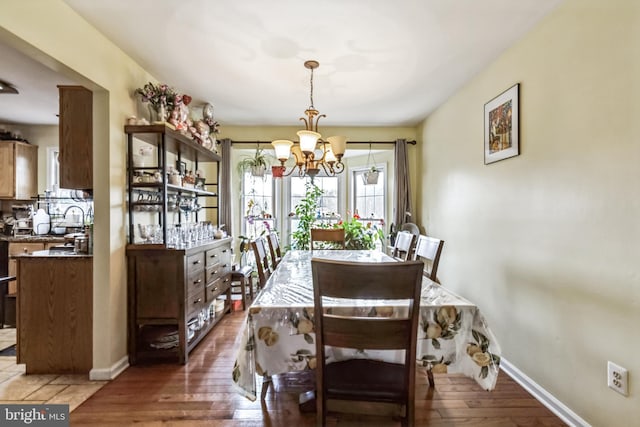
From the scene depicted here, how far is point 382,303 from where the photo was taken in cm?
144

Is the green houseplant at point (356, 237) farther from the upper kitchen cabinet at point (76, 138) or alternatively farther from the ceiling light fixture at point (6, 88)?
the ceiling light fixture at point (6, 88)

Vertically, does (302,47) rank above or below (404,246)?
above

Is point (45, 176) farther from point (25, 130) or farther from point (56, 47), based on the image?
point (56, 47)

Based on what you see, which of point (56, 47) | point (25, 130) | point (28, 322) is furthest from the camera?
point (25, 130)

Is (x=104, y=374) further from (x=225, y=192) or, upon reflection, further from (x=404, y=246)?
(x=404, y=246)

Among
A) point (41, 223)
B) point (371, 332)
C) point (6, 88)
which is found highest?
point (6, 88)

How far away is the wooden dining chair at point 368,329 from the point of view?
1159 millimetres

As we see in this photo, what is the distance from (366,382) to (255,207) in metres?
4.00

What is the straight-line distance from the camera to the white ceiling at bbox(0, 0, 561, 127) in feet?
6.03

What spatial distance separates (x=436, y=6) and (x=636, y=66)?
1.02 metres

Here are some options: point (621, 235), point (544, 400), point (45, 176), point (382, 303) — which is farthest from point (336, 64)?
point (45, 176)

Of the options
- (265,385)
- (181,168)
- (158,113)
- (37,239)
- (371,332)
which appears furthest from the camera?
(37,239)

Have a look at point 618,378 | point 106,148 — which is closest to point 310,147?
point 106,148

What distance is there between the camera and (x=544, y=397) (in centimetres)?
192
